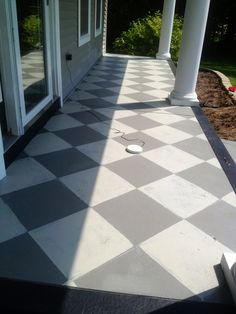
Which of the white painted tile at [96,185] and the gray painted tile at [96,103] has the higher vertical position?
the gray painted tile at [96,103]

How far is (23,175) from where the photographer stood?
2475 millimetres

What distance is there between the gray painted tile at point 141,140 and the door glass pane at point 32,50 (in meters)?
1.06

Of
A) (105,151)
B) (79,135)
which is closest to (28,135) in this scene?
(79,135)

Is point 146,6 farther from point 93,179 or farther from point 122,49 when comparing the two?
point 93,179

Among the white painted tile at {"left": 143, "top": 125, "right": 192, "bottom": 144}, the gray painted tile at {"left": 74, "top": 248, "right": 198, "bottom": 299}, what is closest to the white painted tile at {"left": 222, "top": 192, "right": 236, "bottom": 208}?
the gray painted tile at {"left": 74, "top": 248, "right": 198, "bottom": 299}

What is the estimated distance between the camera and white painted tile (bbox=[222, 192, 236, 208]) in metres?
2.31

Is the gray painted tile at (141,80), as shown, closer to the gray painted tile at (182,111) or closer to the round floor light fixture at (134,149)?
the gray painted tile at (182,111)

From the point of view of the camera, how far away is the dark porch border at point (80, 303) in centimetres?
142

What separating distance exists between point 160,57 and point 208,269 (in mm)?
7957

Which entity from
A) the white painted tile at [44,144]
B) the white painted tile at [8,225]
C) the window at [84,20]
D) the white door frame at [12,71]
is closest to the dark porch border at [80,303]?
the white painted tile at [8,225]

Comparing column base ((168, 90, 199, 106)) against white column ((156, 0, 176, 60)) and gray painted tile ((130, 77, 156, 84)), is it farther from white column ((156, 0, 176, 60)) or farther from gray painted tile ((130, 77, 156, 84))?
white column ((156, 0, 176, 60))

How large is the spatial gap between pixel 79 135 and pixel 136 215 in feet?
4.87

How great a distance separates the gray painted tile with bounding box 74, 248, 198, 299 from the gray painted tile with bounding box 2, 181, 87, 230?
1.76 ft

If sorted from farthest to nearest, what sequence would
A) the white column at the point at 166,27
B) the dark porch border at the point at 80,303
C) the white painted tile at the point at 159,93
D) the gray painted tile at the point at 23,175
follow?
1. the white column at the point at 166,27
2. the white painted tile at the point at 159,93
3. the gray painted tile at the point at 23,175
4. the dark porch border at the point at 80,303
